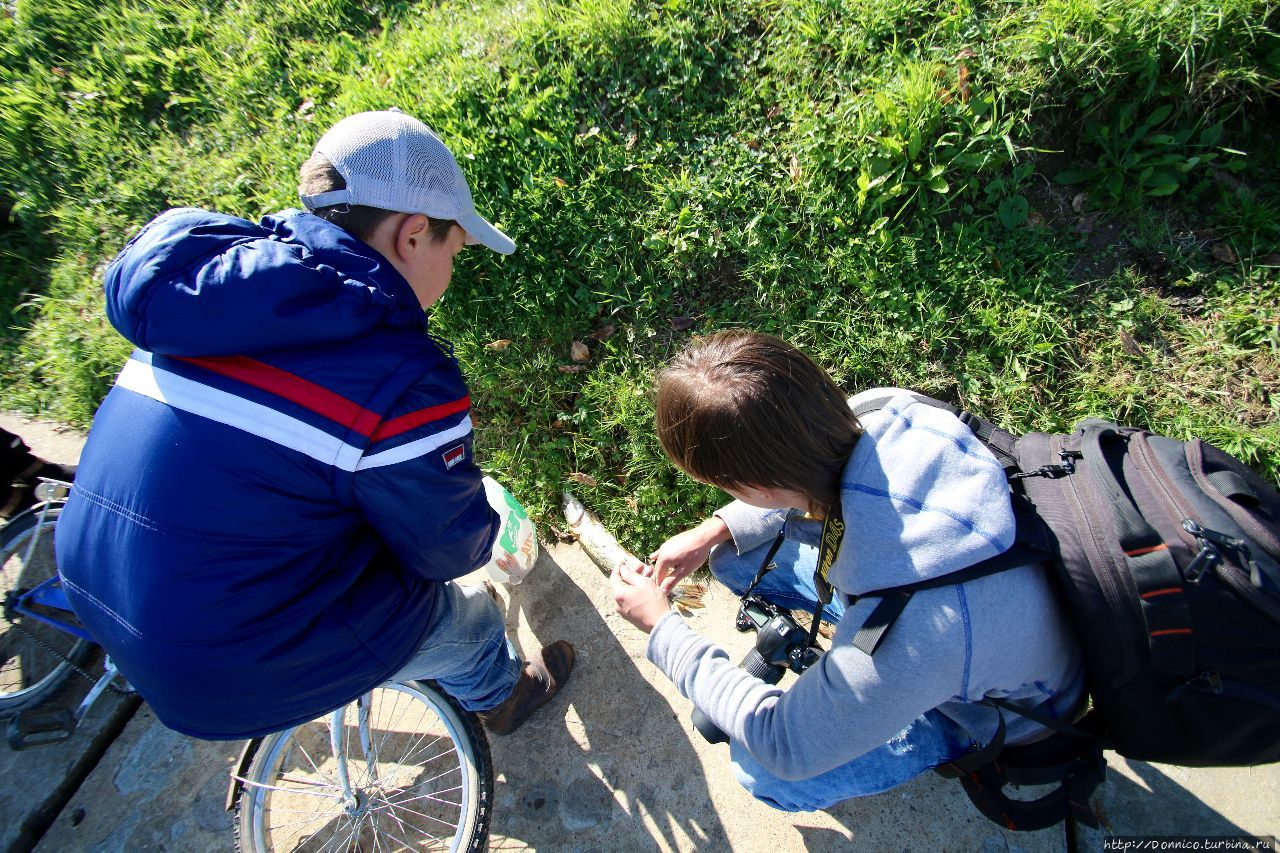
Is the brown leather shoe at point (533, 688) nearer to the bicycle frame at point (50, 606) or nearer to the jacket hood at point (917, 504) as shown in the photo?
the jacket hood at point (917, 504)

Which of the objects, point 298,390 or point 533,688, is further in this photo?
point 533,688

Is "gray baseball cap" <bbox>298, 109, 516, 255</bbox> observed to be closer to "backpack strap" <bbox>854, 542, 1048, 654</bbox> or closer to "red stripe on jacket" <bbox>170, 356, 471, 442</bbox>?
"red stripe on jacket" <bbox>170, 356, 471, 442</bbox>

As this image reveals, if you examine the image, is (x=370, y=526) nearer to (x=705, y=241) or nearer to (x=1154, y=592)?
(x=1154, y=592)

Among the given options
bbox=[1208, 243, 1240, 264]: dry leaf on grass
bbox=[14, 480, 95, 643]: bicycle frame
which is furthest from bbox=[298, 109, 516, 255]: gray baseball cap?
bbox=[1208, 243, 1240, 264]: dry leaf on grass

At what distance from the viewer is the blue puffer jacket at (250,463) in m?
1.47

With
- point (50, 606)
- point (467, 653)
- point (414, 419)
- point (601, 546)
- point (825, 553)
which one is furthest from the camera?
point (601, 546)

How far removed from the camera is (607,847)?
2357 mm

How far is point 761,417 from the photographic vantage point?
1.57 meters

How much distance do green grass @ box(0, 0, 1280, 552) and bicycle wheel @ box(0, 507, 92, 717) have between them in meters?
1.15

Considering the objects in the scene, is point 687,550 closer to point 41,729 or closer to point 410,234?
point 410,234

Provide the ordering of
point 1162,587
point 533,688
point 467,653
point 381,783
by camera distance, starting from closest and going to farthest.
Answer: point 1162,587
point 467,653
point 381,783
point 533,688

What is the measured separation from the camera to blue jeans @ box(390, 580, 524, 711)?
2143 millimetres

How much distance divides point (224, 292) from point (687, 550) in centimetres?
155

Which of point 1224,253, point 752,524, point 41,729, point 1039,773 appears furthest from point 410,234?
point 1224,253
